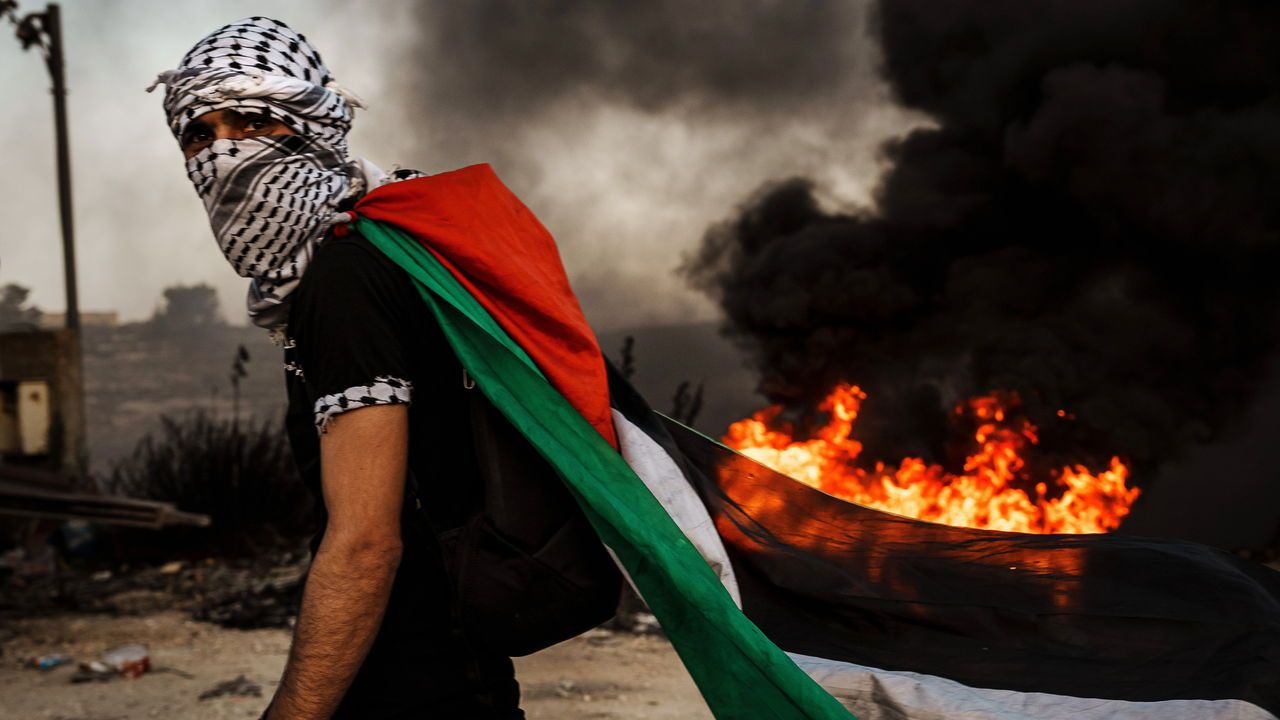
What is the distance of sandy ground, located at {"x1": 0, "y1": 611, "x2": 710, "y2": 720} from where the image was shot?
15.1ft

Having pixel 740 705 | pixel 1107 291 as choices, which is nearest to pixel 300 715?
pixel 740 705

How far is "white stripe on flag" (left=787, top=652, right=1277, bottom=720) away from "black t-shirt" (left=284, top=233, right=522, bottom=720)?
1.81 ft

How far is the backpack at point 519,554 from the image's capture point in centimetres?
143

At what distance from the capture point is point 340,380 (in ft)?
4.50

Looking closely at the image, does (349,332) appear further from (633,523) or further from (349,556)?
(633,523)

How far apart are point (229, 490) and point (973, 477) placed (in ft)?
22.4

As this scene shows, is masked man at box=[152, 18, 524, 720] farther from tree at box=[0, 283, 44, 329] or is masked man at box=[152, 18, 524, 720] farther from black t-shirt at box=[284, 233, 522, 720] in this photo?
tree at box=[0, 283, 44, 329]

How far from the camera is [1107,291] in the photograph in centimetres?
1010

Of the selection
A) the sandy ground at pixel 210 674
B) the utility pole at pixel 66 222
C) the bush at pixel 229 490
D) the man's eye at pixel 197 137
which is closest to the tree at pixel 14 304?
the utility pole at pixel 66 222

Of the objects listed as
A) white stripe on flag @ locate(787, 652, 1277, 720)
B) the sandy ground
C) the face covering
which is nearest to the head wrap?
the face covering

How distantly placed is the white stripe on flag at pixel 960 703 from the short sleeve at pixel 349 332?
79 centimetres

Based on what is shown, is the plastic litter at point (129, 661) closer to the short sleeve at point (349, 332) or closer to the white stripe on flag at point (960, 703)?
the short sleeve at point (349, 332)

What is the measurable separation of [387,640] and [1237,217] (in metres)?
9.59

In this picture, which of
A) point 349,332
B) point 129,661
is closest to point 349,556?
point 349,332
